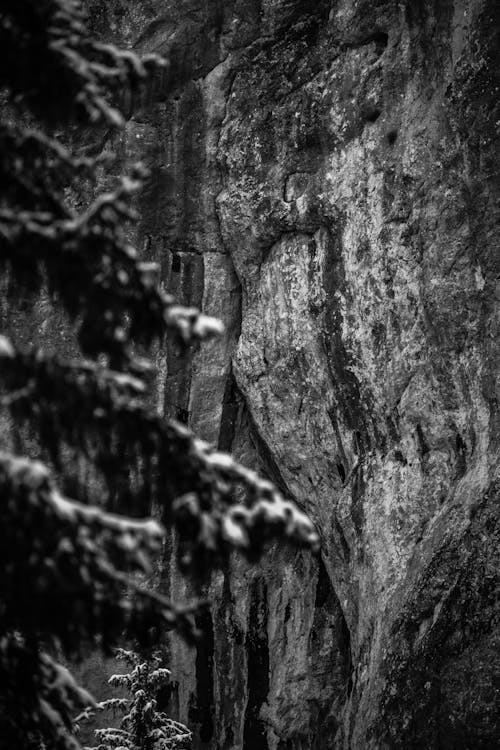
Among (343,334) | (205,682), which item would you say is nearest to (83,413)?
(343,334)

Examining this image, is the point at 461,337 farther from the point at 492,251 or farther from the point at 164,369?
the point at 164,369

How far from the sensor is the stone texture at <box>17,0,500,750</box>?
10.9 metres

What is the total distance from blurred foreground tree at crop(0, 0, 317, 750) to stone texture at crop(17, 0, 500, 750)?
612 centimetres

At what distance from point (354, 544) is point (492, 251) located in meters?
5.34

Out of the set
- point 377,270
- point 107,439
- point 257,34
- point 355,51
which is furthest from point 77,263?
point 257,34

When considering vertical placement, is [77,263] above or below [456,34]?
below

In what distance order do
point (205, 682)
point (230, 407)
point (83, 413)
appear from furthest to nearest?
1. point (230, 407)
2. point (205, 682)
3. point (83, 413)

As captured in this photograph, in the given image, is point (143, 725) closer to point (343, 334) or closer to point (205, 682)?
point (205, 682)

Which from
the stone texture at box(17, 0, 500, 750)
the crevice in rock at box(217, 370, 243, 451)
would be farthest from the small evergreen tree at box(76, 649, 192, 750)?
the crevice in rock at box(217, 370, 243, 451)

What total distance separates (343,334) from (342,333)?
→ 0.11 feet

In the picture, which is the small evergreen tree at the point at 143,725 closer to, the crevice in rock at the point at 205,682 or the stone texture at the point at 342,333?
the stone texture at the point at 342,333

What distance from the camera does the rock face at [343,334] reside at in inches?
429

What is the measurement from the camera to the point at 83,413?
4.34 meters

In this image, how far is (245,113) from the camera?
16.0m
